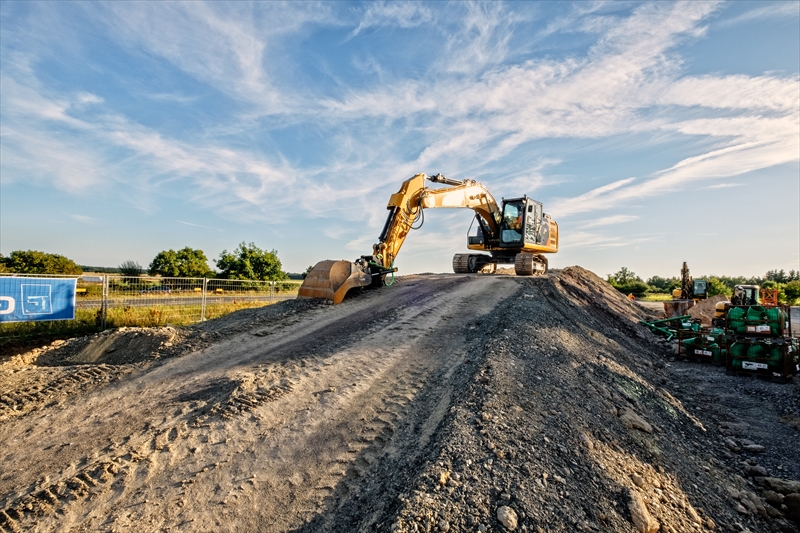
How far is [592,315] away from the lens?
1380 cm

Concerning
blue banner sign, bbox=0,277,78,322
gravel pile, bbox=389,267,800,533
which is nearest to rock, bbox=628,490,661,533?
gravel pile, bbox=389,267,800,533

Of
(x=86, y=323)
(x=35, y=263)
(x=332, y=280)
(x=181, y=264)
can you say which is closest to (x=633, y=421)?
(x=332, y=280)

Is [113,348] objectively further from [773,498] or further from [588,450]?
[773,498]

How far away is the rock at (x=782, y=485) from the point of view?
16.9ft

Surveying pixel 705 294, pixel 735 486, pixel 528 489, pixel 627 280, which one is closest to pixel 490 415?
pixel 528 489

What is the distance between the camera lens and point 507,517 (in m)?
3.31

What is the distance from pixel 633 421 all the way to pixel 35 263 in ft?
108

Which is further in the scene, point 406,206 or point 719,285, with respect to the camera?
point 719,285

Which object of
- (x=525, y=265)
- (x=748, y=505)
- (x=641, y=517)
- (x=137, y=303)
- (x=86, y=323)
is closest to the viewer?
(x=641, y=517)

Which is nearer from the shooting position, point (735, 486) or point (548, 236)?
point (735, 486)

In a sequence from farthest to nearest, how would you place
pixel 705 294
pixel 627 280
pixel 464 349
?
pixel 627 280 → pixel 705 294 → pixel 464 349

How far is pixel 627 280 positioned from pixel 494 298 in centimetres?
4098

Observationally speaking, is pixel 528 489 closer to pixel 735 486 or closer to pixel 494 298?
pixel 735 486

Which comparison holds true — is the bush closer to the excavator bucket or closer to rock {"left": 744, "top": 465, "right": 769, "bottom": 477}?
the excavator bucket
